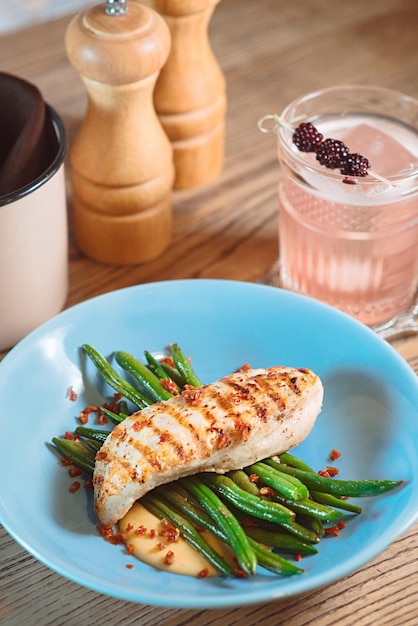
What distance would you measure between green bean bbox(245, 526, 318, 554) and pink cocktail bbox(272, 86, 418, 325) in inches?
16.7

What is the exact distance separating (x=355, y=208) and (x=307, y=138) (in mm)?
106

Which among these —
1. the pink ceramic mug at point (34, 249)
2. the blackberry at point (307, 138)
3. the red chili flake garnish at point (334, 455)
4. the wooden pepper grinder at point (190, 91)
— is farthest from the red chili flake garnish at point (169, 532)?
the wooden pepper grinder at point (190, 91)

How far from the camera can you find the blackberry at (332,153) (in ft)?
3.50

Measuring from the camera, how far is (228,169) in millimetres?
1493

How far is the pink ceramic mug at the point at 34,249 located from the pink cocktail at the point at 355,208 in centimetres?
30

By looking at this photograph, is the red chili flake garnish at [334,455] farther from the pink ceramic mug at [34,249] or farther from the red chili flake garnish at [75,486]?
the pink ceramic mug at [34,249]

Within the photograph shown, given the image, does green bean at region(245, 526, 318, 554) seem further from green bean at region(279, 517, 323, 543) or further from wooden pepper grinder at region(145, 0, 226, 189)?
wooden pepper grinder at region(145, 0, 226, 189)

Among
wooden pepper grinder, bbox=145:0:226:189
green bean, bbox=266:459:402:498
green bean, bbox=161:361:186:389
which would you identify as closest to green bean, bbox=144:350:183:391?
green bean, bbox=161:361:186:389

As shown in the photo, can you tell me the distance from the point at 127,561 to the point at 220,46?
123 centimetres

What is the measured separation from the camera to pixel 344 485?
901mm

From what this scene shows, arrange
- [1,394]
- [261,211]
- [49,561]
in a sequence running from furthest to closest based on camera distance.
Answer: [261,211]
[1,394]
[49,561]

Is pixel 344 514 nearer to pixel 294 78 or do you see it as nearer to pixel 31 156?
pixel 31 156

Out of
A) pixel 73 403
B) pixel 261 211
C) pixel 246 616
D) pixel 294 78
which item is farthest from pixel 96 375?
pixel 294 78

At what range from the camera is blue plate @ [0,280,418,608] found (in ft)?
2.67
